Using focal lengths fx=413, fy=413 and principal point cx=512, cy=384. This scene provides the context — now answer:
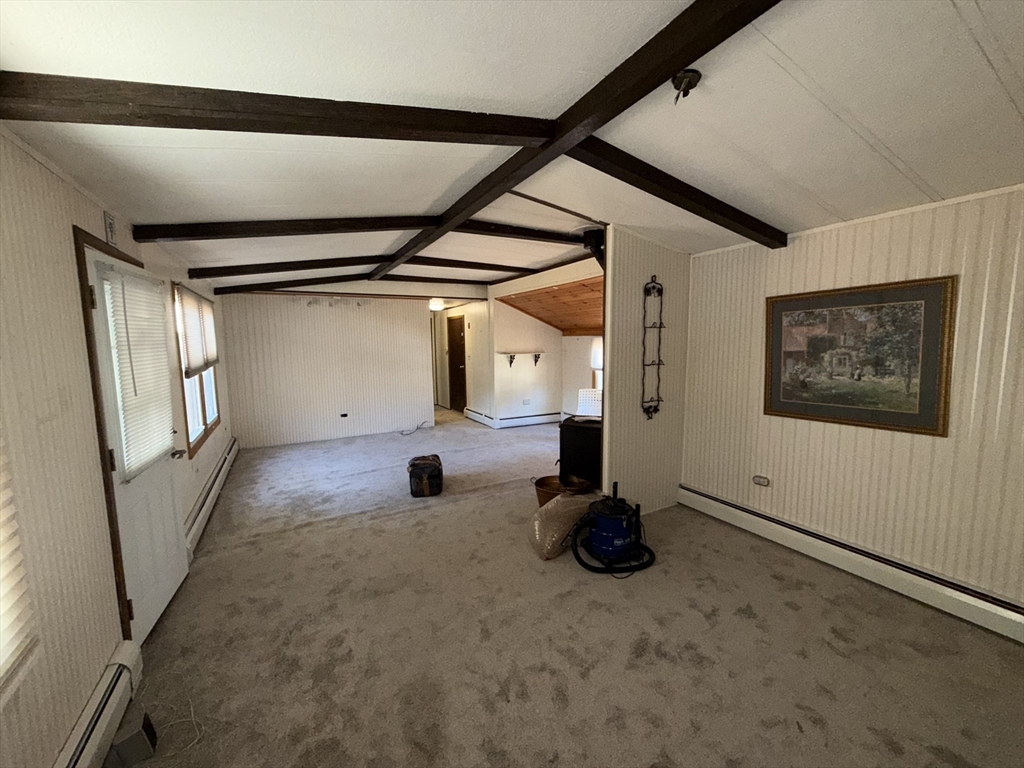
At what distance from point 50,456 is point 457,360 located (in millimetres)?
7327

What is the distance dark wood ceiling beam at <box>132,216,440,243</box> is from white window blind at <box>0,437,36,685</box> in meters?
1.91

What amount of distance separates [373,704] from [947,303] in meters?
3.66

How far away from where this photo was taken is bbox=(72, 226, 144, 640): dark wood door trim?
1.86 metres

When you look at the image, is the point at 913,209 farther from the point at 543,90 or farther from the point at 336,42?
the point at 336,42

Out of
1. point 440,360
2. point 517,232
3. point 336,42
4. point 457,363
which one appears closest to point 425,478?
point 517,232

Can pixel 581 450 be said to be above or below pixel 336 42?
below

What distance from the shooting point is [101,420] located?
193cm

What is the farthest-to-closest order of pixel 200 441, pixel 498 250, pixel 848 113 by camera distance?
pixel 498 250 → pixel 200 441 → pixel 848 113

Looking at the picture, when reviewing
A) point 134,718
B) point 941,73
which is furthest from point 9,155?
point 941,73

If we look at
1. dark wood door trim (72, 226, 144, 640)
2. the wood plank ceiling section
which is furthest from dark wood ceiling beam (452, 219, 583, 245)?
dark wood door trim (72, 226, 144, 640)

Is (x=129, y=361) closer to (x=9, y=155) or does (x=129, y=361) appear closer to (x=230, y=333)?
(x=9, y=155)

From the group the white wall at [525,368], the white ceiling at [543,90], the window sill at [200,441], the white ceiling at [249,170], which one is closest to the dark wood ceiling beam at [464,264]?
the white wall at [525,368]

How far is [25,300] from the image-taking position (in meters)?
1.46

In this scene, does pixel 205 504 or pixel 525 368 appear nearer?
pixel 205 504
